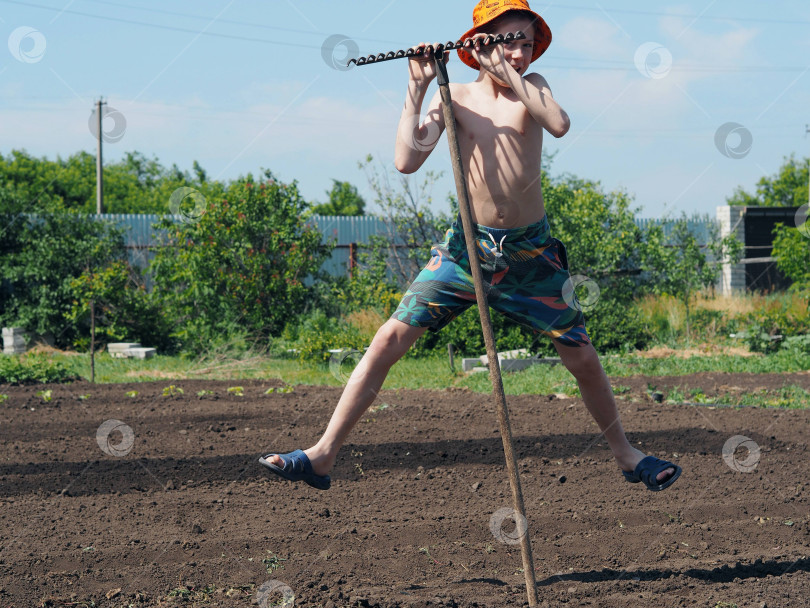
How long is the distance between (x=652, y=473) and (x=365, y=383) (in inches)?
49.0

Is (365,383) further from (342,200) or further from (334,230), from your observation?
(342,200)

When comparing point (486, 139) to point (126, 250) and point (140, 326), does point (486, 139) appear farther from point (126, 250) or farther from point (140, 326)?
point (126, 250)

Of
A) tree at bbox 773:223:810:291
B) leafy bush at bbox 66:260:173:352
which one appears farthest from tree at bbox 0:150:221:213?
tree at bbox 773:223:810:291

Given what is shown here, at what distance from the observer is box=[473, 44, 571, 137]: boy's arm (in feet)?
9.39

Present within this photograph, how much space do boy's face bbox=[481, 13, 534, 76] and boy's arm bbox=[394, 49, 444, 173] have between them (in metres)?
0.31

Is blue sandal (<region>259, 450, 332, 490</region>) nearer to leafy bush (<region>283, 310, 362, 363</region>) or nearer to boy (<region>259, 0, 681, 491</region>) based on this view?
boy (<region>259, 0, 681, 491</region>)

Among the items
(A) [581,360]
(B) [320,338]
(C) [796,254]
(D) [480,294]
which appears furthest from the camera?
(C) [796,254]

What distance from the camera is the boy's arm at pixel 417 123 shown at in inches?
115

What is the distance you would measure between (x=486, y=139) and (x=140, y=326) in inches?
454

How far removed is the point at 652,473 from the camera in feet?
11.1

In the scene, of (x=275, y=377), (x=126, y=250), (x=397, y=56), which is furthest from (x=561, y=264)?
(x=126, y=250)

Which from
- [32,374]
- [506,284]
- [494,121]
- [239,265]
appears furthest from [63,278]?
[494,121]

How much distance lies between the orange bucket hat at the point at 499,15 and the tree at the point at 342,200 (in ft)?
118

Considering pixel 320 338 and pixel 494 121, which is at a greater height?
pixel 494 121
